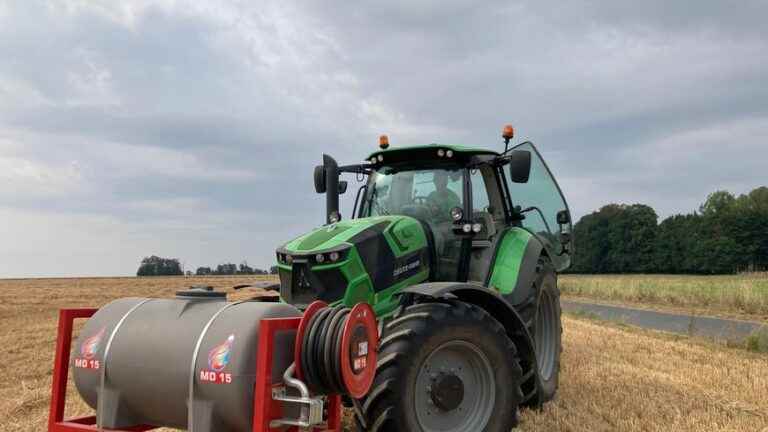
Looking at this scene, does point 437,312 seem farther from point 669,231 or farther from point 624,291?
point 669,231

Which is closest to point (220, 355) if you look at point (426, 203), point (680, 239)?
point (426, 203)

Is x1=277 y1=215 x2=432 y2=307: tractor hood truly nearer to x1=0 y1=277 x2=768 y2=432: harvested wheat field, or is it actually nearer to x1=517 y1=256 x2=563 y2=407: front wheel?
x1=517 y1=256 x2=563 y2=407: front wheel

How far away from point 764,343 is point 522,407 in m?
7.69

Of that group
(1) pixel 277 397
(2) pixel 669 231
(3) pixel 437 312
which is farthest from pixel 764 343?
(2) pixel 669 231

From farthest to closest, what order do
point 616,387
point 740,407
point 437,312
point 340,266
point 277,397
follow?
point 616,387
point 740,407
point 340,266
point 437,312
point 277,397

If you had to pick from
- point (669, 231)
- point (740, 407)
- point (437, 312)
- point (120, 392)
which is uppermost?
point (669, 231)

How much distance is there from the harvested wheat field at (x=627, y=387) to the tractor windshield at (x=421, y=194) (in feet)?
6.22

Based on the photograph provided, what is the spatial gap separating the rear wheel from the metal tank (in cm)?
69

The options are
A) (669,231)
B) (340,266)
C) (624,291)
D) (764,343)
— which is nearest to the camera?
(340,266)

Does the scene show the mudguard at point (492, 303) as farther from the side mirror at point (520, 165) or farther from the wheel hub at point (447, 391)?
the side mirror at point (520, 165)

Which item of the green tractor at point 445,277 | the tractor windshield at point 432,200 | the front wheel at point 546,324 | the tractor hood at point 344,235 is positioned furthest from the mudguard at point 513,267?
the tractor hood at point 344,235

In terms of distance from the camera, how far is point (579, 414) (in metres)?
5.30

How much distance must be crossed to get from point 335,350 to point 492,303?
178 cm

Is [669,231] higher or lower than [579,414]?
higher
